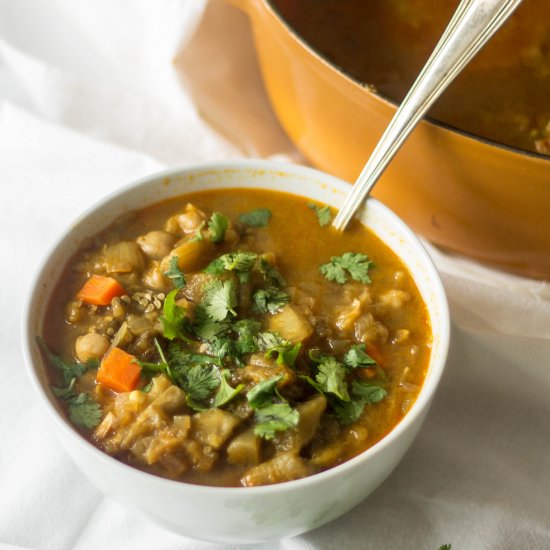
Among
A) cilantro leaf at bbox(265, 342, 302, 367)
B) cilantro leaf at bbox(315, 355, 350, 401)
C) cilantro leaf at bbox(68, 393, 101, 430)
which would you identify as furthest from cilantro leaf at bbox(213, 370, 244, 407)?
cilantro leaf at bbox(68, 393, 101, 430)

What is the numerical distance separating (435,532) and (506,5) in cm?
171

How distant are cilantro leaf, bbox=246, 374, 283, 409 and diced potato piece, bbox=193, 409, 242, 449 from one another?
65 mm

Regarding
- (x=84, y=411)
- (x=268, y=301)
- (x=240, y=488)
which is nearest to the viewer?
(x=240, y=488)

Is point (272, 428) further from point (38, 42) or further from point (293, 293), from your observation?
point (38, 42)

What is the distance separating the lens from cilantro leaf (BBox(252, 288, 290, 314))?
268 cm

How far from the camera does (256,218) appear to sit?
304 centimetres

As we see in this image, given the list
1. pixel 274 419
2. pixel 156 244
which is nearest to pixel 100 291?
pixel 156 244

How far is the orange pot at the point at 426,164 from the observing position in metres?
2.96

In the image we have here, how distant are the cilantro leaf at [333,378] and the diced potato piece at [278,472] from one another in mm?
237

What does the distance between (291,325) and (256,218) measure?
0.59 metres

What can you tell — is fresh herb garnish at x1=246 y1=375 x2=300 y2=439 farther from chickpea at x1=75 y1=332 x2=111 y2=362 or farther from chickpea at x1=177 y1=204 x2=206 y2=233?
chickpea at x1=177 y1=204 x2=206 y2=233

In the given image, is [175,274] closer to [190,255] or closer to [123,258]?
[190,255]

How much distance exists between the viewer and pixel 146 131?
4133 millimetres

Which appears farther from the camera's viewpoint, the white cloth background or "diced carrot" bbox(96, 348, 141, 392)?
the white cloth background
